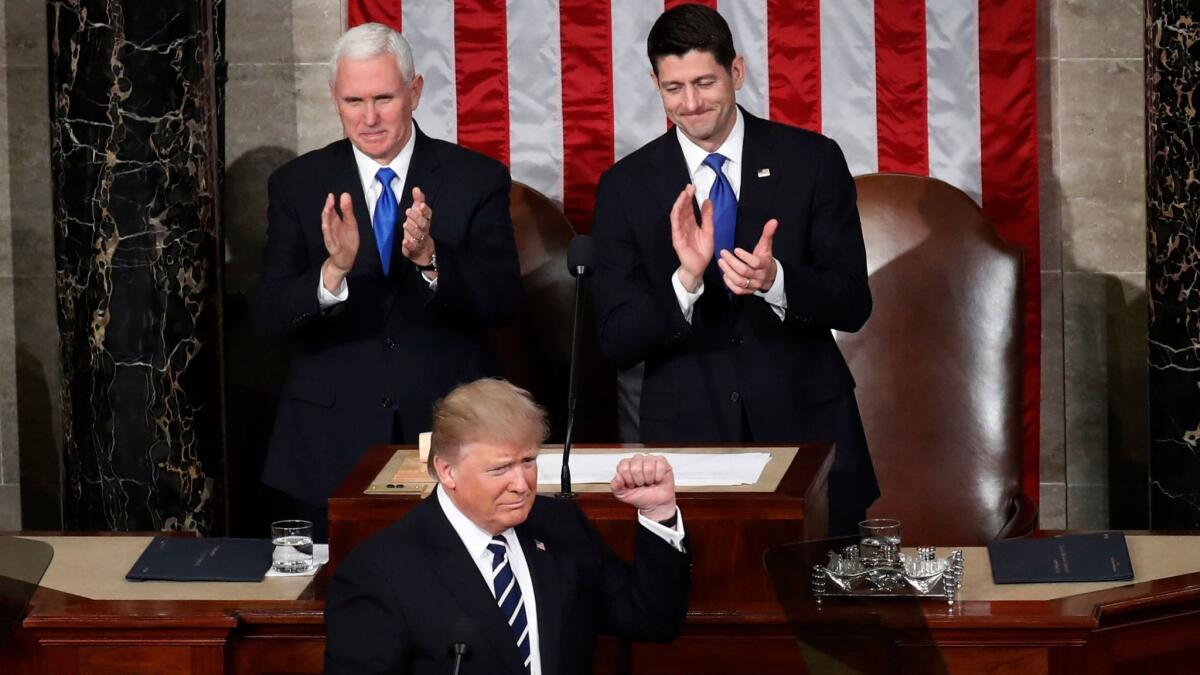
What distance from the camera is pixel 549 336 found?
Answer: 5.98m

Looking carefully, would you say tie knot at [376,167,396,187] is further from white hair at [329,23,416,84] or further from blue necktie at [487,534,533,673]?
blue necktie at [487,534,533,673]

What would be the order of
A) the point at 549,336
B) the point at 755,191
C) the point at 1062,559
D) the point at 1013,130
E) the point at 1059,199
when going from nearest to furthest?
the point at 1062,559 < the point at 755,191 < the point at 549,336 < the point at 1013,130 < the point at 1059,199

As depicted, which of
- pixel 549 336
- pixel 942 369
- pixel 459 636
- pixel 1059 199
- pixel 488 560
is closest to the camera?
pixel 459 636

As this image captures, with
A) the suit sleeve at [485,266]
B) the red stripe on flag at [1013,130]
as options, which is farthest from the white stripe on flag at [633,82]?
the suit sleeve at [485,266]

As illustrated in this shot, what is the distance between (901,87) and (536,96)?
4.18ft

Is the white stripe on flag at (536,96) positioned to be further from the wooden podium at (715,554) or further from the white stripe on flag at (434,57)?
the wooden podium at (715,554)

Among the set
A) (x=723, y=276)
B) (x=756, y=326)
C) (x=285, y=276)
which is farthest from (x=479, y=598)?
(x=285, y=276)

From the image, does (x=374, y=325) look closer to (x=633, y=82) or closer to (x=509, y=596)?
(x=509, y=596)

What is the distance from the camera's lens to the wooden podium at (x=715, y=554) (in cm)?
354

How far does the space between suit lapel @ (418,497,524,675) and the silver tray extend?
69 cm

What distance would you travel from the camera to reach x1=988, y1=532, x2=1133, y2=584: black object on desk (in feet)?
12.1

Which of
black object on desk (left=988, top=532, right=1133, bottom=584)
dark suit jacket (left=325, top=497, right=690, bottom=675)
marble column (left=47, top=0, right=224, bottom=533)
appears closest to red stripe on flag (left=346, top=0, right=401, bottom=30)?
marble column (left=47, top=0, right=224, bottom=533)

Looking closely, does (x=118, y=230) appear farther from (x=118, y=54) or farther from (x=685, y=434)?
(x=685, y=434)

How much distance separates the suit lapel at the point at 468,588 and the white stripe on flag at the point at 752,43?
3.38 meters
